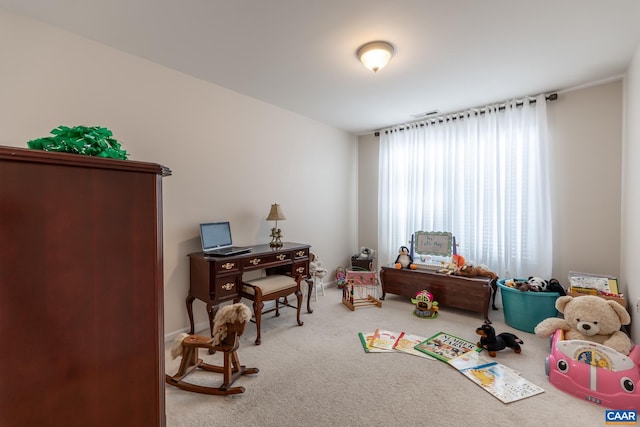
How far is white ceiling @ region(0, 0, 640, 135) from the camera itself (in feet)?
5.95

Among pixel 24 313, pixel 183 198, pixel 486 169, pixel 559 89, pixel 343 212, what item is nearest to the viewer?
pixel 24 313

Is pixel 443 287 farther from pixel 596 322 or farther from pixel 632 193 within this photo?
pixel 632 193

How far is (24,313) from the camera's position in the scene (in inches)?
25.4

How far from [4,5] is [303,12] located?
1.90 m

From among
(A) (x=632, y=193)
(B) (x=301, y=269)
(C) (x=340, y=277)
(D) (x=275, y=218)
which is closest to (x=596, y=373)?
(A) (x=632, y=193)

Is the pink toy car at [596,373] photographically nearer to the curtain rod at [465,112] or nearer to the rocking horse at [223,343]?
the rocking horse at [223,343]

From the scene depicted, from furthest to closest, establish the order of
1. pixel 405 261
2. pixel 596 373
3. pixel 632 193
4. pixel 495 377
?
pixel 405 261, pixel 632 193, pixel 495 377, pixel 596 373

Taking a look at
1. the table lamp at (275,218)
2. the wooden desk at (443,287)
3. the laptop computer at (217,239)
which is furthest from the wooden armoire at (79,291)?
the wooden desk at (443,287)

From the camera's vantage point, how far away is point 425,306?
3.19 meters

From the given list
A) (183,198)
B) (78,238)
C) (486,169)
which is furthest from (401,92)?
(78,238)

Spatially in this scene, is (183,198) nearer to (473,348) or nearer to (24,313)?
(24,313)

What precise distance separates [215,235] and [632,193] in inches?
146

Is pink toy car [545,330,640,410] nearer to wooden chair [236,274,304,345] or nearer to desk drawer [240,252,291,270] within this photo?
wooden chair [236,274,304,345]

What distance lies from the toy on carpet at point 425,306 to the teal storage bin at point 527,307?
723mm
